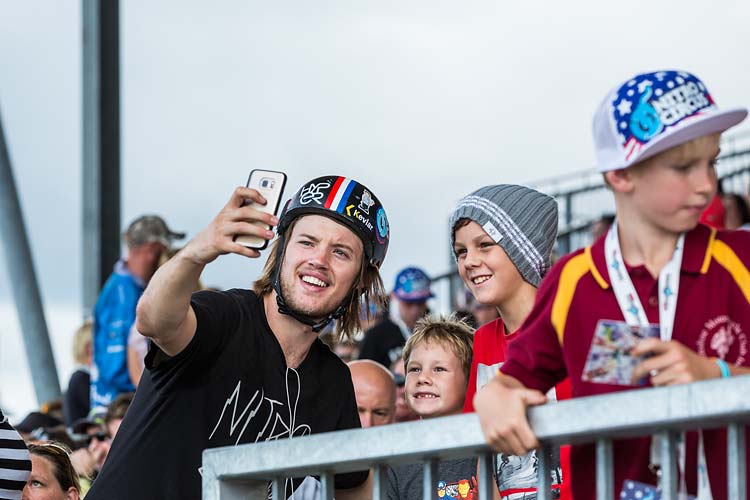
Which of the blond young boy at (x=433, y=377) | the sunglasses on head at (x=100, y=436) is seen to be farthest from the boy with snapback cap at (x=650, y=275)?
the sunglasses on head at (x=100, y=436)

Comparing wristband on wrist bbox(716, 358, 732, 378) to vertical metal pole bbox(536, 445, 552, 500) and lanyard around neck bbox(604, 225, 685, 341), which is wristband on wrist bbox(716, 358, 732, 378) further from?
vertical metal pole bbox(536, 445, 552, 500)

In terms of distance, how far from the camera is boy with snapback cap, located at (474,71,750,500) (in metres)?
2.66

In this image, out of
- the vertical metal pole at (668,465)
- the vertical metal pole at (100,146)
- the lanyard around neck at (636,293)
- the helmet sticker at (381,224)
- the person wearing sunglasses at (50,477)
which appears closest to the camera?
the vertical metal pole at (668,465)

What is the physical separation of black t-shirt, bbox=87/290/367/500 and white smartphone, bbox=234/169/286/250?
19.9 inches

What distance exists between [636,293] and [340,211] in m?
1.67

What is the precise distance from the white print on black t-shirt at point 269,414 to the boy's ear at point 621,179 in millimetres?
1641

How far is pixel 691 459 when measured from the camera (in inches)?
105

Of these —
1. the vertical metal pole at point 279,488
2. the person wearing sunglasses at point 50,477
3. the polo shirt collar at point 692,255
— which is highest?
the polo shirt collar at point 692,255

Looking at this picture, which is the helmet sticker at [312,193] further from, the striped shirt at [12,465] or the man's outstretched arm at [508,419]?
the man's outstretched arm at [508,419]

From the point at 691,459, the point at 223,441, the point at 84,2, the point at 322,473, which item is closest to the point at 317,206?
the point at 223,441

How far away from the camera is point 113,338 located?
816 centimetres

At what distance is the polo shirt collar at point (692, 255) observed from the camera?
2.75 metres

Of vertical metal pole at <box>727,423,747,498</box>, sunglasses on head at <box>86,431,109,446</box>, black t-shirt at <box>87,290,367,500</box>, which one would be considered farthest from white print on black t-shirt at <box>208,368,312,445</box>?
sunglasses on head at <box>86,431,109,446</box>

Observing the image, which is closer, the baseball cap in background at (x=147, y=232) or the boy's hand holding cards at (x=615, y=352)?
the boy's hand holding cards at (x=615, y=352)
